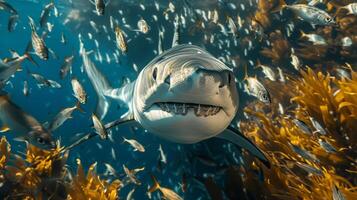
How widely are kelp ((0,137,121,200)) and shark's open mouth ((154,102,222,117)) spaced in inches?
117

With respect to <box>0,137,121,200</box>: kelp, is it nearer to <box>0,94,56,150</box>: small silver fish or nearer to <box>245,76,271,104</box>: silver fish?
<box>0,94,56,150</box>: small silver fish

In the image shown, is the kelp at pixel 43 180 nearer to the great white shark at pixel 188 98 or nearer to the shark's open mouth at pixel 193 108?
the great white shark at pixel 188 98

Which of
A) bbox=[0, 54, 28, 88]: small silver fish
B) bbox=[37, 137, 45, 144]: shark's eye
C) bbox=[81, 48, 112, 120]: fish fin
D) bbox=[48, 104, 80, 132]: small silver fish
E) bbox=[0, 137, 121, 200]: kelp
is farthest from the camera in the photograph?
bbox=[81, 48, 112, 120]: fish fin

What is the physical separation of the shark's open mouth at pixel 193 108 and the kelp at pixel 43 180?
298 centimetres

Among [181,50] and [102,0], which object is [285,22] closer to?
[102,0]

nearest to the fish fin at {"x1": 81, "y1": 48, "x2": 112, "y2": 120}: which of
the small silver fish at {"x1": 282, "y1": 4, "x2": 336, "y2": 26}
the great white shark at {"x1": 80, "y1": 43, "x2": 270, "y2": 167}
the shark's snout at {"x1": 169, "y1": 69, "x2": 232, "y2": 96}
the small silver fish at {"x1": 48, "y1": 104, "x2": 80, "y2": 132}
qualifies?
the small silver fish at {"x1": 48, "y1": 104, "x2": 80, "y2": 132}

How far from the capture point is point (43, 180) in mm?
5449

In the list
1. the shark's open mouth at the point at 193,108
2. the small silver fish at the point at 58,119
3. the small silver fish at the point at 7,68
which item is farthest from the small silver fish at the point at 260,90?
the small silver fish at the point at 7,68

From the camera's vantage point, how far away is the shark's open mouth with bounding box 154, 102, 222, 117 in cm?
309

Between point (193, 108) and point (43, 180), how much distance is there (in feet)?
11.6

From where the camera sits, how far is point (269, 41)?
Answer: 12.0m

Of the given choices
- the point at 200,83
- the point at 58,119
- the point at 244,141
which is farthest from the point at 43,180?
the point at 200,83

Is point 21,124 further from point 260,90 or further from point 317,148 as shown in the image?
point 317,148

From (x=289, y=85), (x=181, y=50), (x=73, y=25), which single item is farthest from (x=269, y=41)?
(x=73, y=25)
